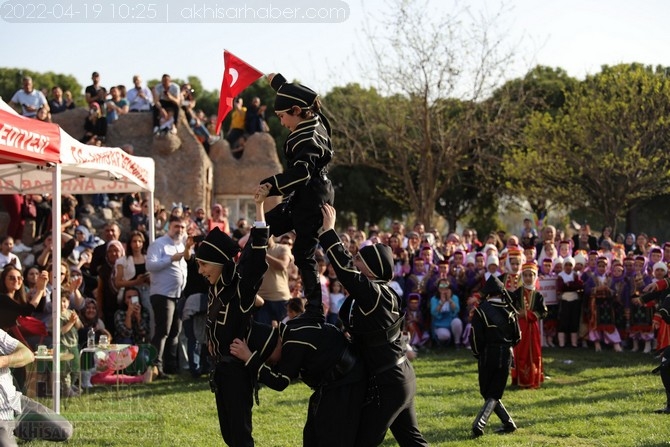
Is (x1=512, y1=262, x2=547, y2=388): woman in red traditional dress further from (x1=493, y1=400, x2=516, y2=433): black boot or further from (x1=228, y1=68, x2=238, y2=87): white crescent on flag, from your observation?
(x1=228, y1=68, x2=238, y2=87): white crescent on flag

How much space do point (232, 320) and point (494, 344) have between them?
347 centimetres

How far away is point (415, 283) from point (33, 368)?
6.88 meters

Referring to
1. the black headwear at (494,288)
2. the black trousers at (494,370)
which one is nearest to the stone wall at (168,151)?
the black headwear at (494,288)

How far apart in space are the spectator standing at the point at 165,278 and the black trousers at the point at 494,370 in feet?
13.8

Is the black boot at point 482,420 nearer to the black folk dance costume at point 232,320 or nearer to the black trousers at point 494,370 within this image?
the black trousers at point 494,370

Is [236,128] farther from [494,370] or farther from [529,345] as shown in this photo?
[494,370]

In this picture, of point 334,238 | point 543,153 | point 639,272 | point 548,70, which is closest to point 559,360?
point 639,272

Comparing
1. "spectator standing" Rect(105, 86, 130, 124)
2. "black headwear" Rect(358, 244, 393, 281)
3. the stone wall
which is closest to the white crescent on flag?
"black headwear" Rect(358, 244, 393, 281)

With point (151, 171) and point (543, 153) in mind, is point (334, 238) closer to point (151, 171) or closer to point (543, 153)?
point (151, 171)

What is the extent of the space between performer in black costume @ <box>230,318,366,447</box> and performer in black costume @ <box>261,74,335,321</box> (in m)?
0.66

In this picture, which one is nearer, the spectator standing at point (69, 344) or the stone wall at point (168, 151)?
the spectator standing at point (69, 344)

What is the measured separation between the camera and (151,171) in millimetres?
11141

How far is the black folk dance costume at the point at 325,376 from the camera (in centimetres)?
518

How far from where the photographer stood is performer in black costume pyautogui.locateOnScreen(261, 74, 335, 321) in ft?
19.9
